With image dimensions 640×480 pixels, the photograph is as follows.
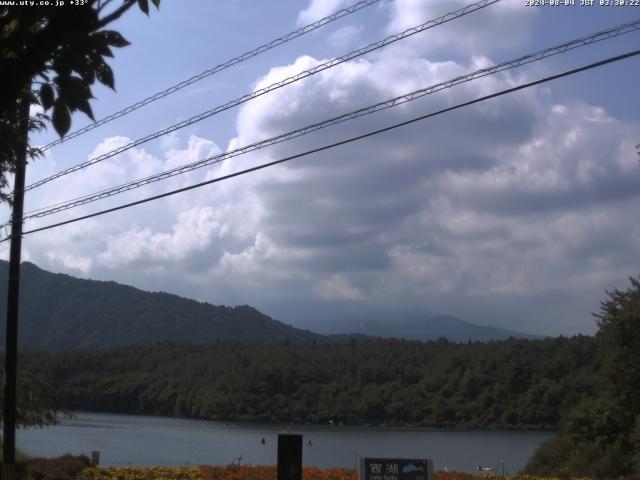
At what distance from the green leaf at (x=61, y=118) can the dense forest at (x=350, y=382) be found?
53.4 meters

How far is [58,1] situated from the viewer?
16.5ft

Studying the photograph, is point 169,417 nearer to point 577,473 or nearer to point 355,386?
point 355,386

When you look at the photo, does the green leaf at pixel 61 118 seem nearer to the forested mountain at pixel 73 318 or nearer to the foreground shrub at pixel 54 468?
the foreground shrub at pixel 54 468

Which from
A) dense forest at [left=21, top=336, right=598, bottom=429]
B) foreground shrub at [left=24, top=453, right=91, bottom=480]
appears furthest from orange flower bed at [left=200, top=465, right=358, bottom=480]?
dense forest at [left=21, top=336, right=598, bottom=429]

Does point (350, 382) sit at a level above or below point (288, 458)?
above

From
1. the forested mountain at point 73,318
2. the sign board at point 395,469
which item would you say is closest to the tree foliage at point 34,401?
the sign board at point 395,469

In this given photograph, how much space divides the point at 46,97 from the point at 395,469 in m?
9.75

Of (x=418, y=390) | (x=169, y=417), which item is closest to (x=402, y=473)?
(x=418, y=390)

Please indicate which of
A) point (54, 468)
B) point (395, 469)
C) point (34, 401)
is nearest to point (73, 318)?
point (34, 401)

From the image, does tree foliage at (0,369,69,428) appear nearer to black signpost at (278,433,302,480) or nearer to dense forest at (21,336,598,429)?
black signpost at (278,433,302,480)

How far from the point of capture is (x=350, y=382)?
8106 cm

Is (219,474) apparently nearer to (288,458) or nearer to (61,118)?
(288,458)

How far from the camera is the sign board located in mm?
13234

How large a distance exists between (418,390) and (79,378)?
1298 inches
